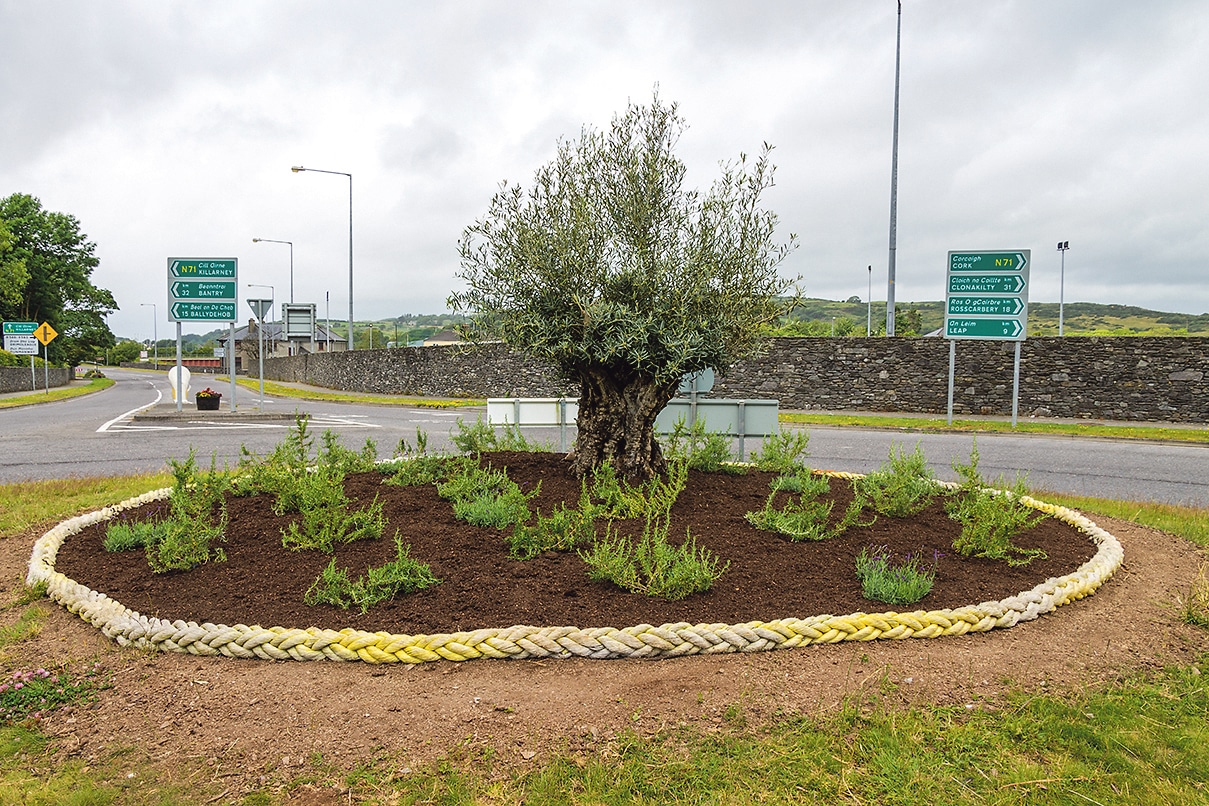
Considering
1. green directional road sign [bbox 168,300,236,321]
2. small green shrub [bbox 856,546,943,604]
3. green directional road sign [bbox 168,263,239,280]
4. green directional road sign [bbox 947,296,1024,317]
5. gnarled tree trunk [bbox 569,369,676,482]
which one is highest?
green directional road sign [bbox 168,263,239,280]

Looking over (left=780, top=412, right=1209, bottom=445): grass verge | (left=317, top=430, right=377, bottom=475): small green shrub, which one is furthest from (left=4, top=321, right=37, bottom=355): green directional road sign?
(left=317, top=430, right=377, bottom=475): small green shrub

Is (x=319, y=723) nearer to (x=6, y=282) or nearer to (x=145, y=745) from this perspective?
(x=145, y=745)

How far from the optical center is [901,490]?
6234mm

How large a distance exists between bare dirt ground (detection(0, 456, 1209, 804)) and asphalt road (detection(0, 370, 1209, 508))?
3919 mm

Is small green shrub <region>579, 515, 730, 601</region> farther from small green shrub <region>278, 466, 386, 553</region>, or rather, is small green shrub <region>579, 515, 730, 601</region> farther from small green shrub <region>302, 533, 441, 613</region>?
small green shrub <region>278, 466, 386, 553</region>

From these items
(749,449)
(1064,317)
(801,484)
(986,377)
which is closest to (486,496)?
(801,484)

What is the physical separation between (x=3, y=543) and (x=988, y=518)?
7.59m

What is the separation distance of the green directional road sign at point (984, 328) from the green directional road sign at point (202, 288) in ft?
63.2

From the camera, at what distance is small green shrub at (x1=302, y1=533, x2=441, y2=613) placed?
14.1 ft

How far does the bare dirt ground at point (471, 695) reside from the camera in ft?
9.87

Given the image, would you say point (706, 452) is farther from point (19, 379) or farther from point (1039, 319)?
point (1039, 319)

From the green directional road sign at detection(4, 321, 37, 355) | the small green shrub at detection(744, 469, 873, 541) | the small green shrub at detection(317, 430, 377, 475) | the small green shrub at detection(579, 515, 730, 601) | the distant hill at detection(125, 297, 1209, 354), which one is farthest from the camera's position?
the distant hill at detection(125, 297, 1209, 354)

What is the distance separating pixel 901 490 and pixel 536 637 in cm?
371

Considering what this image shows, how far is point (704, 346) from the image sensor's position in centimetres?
591
